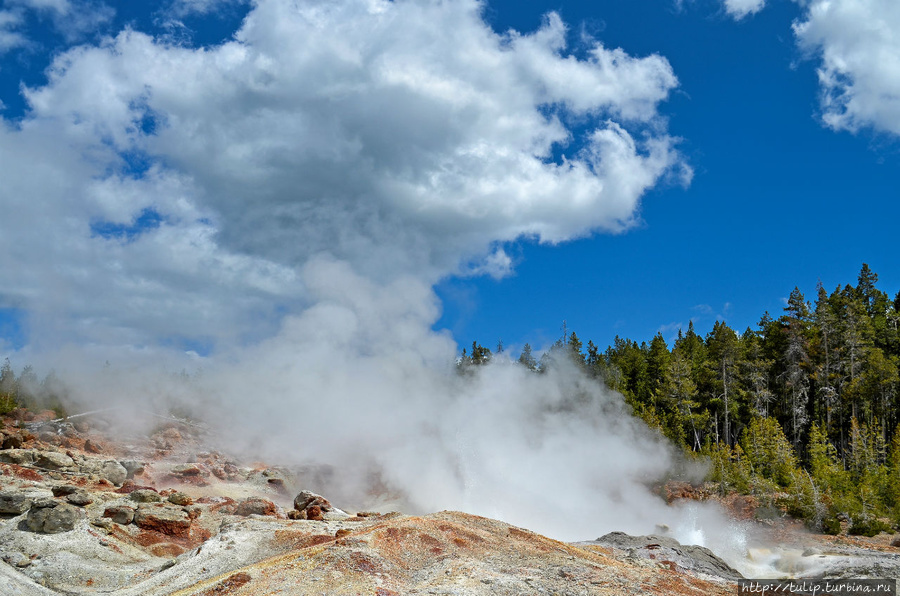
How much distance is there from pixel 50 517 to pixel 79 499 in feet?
6.90

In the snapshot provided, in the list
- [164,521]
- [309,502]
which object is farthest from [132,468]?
[164,521]

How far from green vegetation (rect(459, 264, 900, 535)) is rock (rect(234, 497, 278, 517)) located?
71.2 ft

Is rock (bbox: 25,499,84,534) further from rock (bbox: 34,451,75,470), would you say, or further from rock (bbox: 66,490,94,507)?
rock (bbox: 34,451,75,470)

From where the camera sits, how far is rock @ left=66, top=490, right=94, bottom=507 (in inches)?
734

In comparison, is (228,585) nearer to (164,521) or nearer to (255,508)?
(164,521)

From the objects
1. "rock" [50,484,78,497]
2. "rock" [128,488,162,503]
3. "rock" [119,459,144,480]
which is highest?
"rock" [119,459,144,480]

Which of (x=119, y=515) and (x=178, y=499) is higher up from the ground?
(x=178, y=499)

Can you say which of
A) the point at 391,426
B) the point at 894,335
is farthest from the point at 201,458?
the point at 894,335

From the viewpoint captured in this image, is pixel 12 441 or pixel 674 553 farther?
pixel 12 441

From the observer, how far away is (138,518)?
1842 cm

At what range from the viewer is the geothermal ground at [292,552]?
12375 mm

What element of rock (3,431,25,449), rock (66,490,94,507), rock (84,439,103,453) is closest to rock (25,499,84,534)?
rock (66,490,94,507)

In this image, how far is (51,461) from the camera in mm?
24953

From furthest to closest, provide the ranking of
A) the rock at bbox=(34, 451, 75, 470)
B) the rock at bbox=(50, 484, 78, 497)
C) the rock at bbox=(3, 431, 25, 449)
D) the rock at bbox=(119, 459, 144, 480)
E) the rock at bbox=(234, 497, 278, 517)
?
the rock at bbox=(119, 459, 144, 480) < the rock at bbox=(3, 431, 25, 449) < the rock at bbox=(34, 451, 75, 470) < the rock at bbox=(234, 497, 278, 517) < the rock at bbox=(50, 484, 78, 497)
